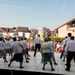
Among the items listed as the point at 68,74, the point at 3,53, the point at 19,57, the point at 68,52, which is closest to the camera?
the point at 68,74

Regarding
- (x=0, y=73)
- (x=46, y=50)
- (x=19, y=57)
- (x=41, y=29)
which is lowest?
(x=0, y=73)

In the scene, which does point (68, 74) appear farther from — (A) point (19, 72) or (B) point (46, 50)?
(A) point (19, 72)

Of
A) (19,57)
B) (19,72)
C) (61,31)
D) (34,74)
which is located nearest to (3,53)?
(19,57)

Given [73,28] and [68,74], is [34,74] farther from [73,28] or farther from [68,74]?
[73,28]

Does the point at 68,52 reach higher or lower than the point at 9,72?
higher

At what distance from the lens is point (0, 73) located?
4.96 m

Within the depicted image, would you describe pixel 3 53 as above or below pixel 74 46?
below

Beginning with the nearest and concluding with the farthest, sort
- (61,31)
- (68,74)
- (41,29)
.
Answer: (68,74)
(41,29)
(61,31)

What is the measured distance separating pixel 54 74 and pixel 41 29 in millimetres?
9892

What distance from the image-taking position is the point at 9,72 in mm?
4969

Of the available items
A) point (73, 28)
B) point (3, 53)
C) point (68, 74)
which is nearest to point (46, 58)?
point (68, 74)

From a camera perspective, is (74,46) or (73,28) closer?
(74,46)

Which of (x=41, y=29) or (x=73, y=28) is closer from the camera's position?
(x=41, y=29)

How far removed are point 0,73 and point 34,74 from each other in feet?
5.29
